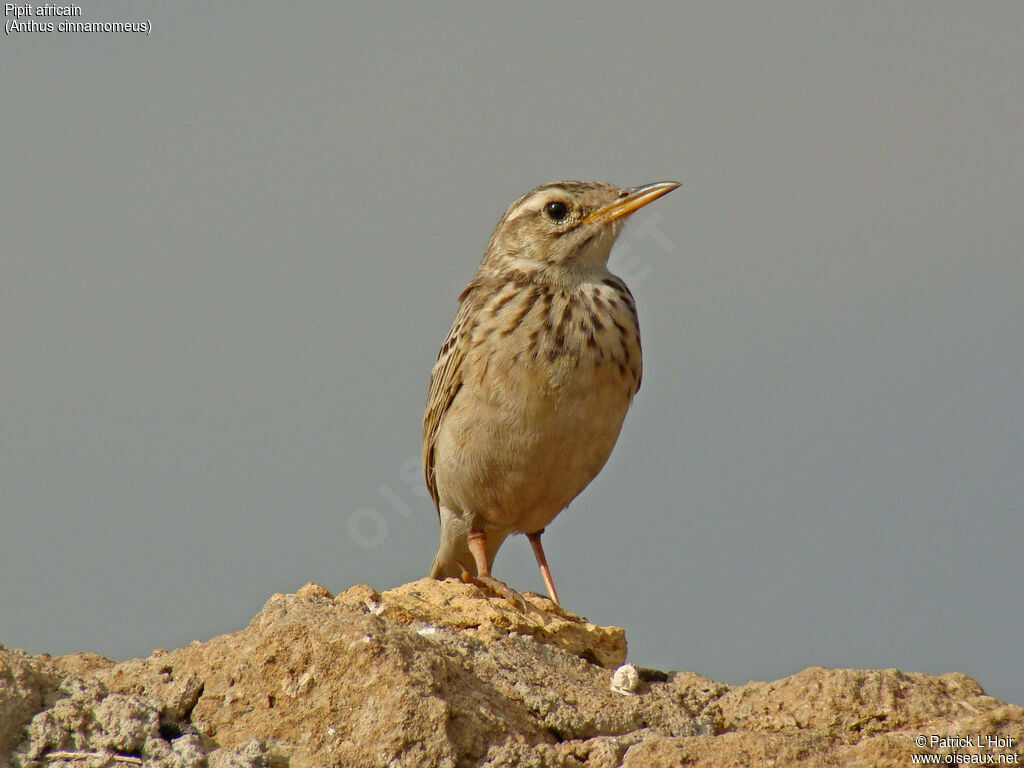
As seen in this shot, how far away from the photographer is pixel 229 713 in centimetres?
608

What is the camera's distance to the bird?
10203 mm

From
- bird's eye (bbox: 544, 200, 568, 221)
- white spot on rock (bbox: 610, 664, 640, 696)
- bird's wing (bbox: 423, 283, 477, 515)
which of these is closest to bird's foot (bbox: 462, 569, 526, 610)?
white spot on rock (bbox: 610, 664, 640, 696)

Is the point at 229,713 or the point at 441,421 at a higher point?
the point at 441,421

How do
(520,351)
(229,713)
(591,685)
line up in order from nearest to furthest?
(229,713) < (591,685) < (520,351)

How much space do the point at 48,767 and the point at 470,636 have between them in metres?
2.69

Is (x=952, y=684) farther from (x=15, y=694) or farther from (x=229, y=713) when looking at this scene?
(x=15, y=694)

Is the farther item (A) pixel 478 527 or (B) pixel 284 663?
(A) pixel 478 527

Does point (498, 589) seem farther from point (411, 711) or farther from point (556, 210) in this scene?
point (556, 210)

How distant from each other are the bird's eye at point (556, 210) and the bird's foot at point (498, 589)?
3529 millimetres

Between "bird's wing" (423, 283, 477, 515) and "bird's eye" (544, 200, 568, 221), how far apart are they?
0.97 m

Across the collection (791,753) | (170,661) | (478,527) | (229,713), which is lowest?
(791,753)

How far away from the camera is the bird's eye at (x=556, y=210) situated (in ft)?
37.1

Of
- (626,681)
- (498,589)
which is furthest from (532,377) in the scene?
(626,681)

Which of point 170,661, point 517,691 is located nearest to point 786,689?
point 517,691
